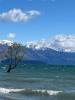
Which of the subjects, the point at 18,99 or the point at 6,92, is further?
the point at 6,92

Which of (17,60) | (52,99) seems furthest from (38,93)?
(17,60)

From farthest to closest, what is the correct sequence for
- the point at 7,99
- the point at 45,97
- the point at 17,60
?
the point at 17,60 → the point at 45,97 → the point at 7,99

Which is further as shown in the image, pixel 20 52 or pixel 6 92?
pixel 20 52

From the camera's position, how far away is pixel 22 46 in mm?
132875

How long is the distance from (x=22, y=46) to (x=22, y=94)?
76.7m

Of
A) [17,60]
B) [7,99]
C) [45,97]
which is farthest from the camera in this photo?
[17,60]

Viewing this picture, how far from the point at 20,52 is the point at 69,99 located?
273ft

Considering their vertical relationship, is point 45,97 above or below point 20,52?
→ below

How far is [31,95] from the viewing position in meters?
56.5

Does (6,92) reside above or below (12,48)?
below

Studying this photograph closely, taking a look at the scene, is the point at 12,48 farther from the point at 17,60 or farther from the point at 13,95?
the point at 13,95

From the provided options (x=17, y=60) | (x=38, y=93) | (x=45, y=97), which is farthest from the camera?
(x=17, y=60)

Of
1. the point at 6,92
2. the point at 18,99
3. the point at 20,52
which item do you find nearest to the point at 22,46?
the point at 20,52

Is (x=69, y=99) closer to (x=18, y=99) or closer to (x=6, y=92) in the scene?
(x=18, y=99)
